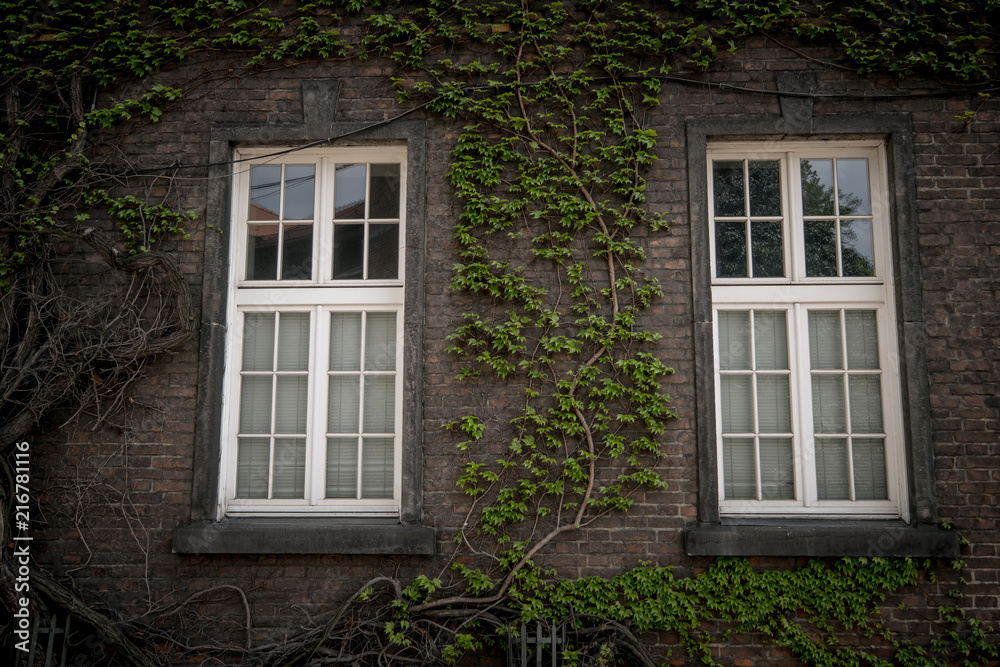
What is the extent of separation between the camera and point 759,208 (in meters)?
4.32

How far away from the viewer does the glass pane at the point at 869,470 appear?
404 cm

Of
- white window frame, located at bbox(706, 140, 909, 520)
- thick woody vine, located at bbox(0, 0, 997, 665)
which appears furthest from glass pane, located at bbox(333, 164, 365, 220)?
white window frame, located at bbox(706, 140, 909, 520)

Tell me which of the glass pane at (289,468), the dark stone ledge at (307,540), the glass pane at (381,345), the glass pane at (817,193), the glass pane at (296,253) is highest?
the glass pane at (817,193)

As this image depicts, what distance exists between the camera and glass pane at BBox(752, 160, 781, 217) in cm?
432

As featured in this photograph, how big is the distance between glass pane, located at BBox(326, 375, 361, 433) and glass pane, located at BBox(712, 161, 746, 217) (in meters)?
2.76

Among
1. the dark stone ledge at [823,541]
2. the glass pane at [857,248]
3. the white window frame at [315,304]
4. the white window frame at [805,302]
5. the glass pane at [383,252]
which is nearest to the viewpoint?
the dark stone ledge at [823,541]

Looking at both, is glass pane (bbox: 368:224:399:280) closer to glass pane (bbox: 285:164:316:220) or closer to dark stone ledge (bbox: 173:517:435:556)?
glass pane (bbox: 285:164:316:220)

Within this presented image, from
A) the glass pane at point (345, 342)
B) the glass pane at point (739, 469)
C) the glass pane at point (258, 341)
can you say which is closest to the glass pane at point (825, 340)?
the glass pane at point (739, 469)

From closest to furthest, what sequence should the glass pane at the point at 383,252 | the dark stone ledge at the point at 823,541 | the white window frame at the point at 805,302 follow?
the dark stone ledge at the point at 823,541, the white window frame at the point at 805,302, the glass pane at the point at 383,252

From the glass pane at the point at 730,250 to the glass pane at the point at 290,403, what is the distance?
293 centimetres

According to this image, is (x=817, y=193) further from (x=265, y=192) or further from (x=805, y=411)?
(x=265, y=192)

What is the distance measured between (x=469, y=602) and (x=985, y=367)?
11.6ft

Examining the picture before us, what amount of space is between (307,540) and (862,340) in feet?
12.5

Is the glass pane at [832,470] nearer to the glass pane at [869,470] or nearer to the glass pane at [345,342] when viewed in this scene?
the glass pane at [869,470]
